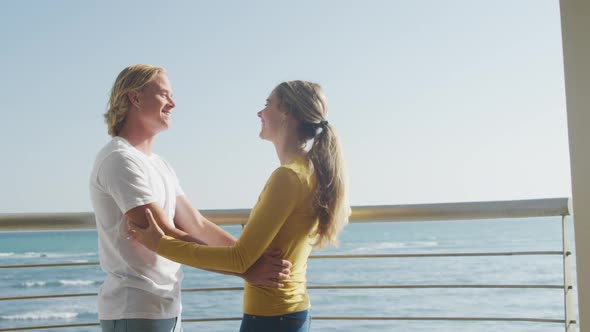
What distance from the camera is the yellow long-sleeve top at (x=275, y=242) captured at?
1797 millimetres

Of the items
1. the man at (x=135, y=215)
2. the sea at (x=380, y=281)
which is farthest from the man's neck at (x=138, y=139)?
the sea at (x=380, y=281)

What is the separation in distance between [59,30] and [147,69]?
1190 inches

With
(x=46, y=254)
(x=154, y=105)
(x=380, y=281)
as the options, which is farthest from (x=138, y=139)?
(x=46, y=254)

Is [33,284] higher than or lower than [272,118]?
lower

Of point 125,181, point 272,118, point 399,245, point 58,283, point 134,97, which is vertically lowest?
point 399,245

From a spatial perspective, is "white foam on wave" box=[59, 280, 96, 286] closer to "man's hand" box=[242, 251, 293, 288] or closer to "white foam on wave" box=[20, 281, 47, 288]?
"white foam on wave" box=[20, 281, 47, 288]

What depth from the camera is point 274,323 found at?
1.83 m

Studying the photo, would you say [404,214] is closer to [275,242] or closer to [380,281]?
[275,242]

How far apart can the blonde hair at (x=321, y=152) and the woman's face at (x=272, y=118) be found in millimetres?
15

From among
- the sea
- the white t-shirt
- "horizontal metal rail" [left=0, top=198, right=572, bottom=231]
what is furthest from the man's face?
the sea

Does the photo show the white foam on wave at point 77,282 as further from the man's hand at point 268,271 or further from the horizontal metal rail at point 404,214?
the man's hand at point 268,271

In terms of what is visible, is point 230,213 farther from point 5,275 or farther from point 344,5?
point 344,5

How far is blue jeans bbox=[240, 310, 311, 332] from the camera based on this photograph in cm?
183

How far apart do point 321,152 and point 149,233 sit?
0.51 metres
